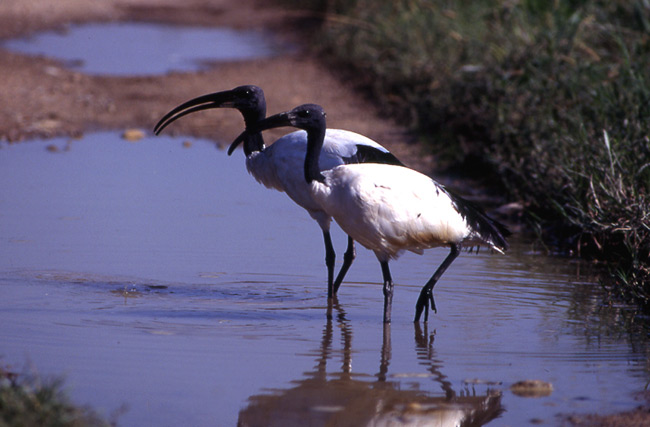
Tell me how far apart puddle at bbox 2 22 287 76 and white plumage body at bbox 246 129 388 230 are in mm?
7769

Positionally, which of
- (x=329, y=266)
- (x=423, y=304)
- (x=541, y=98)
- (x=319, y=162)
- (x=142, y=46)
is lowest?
(x=423, y=304)

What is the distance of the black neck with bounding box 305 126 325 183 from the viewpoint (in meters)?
5.88

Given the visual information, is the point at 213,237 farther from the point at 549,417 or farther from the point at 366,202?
the point at 549,417

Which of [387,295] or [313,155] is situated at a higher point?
[313,155]

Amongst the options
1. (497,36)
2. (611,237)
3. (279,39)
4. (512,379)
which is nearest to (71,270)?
(512,379)

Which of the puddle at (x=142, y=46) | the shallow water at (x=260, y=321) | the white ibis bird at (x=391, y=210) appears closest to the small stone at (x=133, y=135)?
the shallow water at (x=260, y=321)

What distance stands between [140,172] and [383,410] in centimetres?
569

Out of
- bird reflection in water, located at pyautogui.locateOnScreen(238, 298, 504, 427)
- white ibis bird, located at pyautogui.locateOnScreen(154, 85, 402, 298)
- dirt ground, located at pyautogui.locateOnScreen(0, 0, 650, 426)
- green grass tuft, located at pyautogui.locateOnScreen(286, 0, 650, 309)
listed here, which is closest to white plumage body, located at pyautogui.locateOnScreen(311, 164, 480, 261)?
white ibis bird, located at pyautogui.locateOnScreen(154, 85, 402, 298)

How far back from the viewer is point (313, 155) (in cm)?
603

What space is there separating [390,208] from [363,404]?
1487mm

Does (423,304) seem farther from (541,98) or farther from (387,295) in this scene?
(541,98)

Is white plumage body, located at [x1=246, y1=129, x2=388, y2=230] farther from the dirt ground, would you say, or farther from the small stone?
the small stone

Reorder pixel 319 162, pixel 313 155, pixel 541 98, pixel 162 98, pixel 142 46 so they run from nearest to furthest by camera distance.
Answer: pixel 313 155
pixel 319 162
pixel 541 98
pixel 162 98
pixel 142 46

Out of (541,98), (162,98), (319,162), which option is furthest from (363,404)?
(162,98)
